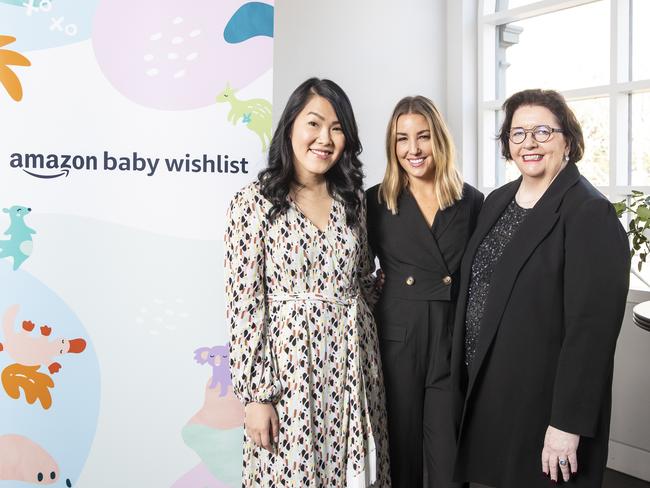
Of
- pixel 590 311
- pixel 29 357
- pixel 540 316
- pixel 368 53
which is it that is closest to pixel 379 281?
pixel 540 316

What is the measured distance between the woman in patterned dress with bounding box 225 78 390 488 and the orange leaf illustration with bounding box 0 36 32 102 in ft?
2.23

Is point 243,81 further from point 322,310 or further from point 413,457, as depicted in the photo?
point 413,457

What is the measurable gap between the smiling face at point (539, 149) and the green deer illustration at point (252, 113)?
0.83 m

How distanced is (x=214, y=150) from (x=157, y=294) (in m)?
0.50

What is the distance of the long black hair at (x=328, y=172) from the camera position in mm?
1978

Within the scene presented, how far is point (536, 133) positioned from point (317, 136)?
61 centimetres

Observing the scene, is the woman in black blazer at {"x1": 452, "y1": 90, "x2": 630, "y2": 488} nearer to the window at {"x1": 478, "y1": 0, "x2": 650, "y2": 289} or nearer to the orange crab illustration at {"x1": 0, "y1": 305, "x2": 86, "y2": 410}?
the orange crab illustration at {"x1": 0, "y1": 305, "x2": 86, "y2": 410}

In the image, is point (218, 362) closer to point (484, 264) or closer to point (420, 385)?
point (420, 385)

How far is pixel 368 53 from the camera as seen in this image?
154 inches

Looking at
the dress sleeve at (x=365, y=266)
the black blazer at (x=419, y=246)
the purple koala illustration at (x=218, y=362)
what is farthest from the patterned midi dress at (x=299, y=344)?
the purple koala illustration at (x=218, y=362)

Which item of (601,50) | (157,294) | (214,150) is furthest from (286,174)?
(601,50)

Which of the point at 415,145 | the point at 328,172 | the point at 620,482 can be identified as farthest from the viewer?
the point at 620,482

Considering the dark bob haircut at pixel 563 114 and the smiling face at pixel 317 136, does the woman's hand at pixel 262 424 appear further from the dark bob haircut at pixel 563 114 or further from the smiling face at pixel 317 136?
the dark bob haircut at pixel 563 114

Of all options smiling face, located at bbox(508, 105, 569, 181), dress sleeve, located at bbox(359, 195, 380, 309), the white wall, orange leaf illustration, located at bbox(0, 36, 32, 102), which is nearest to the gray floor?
dress sleeve, located at bbox(359, 195, 380, 309)
